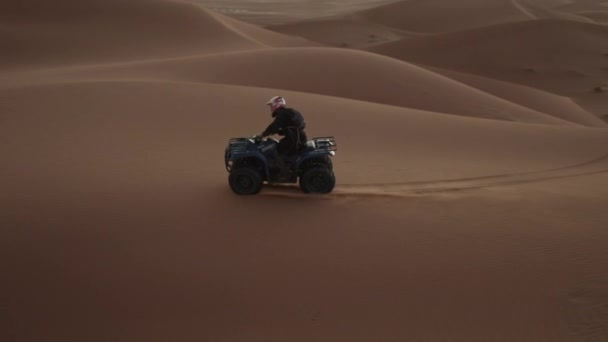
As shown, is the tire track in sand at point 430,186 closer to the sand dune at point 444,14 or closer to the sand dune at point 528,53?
the sand dune at point 528,53

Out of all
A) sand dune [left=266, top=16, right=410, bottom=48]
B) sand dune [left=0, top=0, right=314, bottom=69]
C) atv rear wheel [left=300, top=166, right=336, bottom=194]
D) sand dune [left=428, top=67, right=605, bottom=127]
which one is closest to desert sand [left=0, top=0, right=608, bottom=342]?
atv rear wheel [left=300, top=166, right=336, bottom=194]

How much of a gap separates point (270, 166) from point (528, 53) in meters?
30.3

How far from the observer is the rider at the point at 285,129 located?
22.5ft

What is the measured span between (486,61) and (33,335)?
1248 inches

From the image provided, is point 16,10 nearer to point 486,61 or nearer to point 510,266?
point 486,61

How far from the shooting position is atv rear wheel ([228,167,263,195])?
7.15 metres

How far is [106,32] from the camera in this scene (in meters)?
27.0

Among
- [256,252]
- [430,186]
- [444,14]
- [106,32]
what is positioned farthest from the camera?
[444,14]

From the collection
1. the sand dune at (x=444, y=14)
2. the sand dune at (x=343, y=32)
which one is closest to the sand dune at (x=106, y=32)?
the sand dune at (x=343, y=32)

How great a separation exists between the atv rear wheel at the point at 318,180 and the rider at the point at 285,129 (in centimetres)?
26

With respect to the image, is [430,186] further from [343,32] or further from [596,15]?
[596,15]

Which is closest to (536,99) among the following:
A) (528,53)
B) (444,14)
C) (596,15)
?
(528,53)

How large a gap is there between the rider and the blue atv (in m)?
0.07

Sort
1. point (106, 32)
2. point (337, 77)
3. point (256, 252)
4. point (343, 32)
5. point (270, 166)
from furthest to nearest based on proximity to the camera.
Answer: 1. point (343, 32)
2. point (106, 32)
3. point (337, 77)
4. point (270, 166)
5. point (256, 252)
